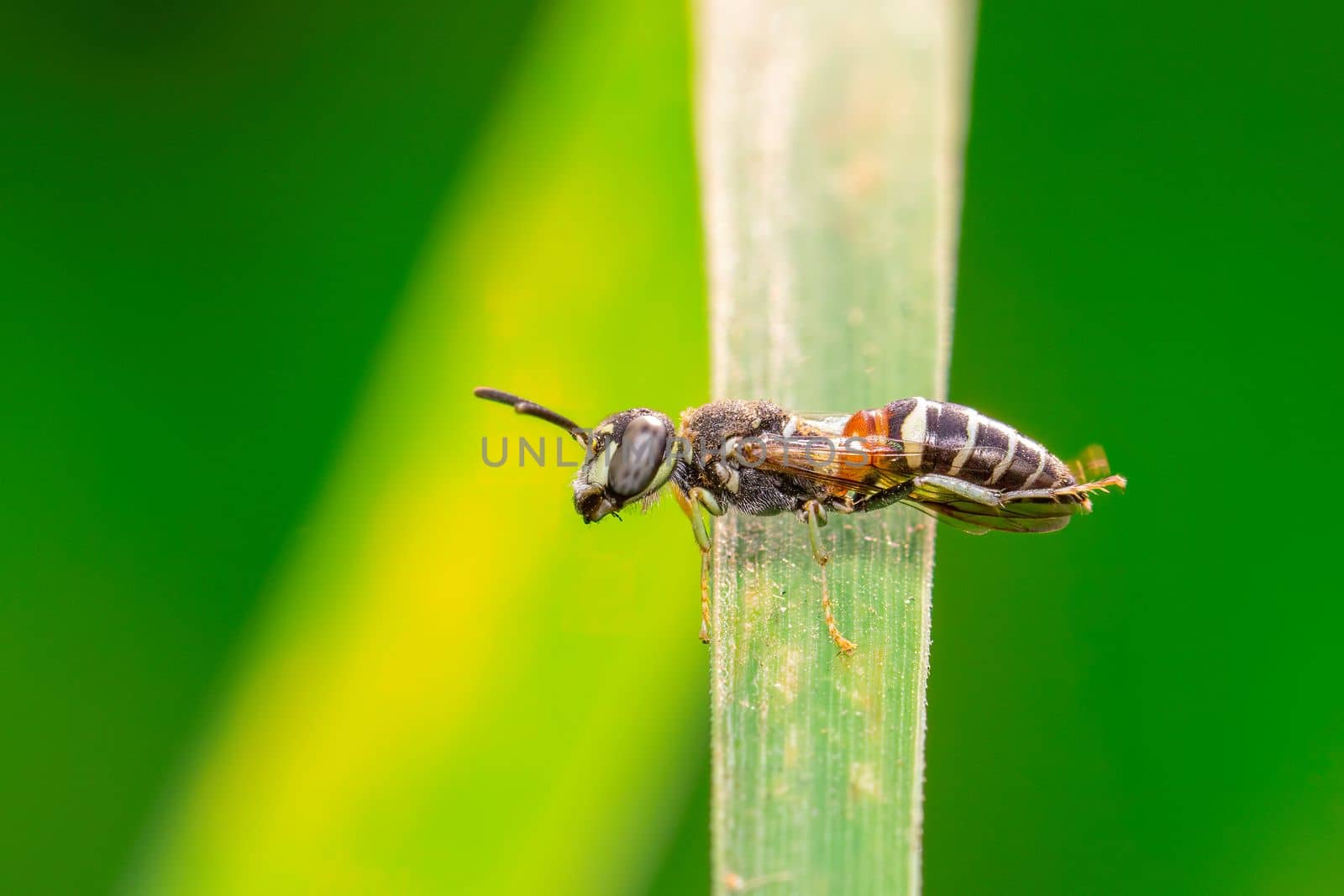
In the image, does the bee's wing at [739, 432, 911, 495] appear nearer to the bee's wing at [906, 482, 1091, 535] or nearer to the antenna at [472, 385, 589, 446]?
the bee's wing at [906, 482, 1091, 535]

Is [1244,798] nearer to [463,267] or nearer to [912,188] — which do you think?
[912,188]

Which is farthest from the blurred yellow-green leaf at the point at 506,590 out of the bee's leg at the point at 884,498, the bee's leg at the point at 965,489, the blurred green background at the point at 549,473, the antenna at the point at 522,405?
the bee's leg at the point at 965,489

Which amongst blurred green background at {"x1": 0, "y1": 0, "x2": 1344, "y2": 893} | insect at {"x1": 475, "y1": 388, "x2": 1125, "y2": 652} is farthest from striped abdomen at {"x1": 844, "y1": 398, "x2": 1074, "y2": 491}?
blurred green background at {"x1": 0, "y1": 0, "x2": 1344, "y2": 893}

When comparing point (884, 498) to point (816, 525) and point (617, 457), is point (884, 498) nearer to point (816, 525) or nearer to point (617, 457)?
point (816, 525)

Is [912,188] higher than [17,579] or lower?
higher

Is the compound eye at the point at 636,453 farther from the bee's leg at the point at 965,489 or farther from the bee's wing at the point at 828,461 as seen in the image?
the bee's leg at the point at 965,489

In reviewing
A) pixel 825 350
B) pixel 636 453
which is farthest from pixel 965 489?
pixel 636 453

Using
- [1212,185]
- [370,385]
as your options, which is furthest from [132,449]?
[1212,185]
